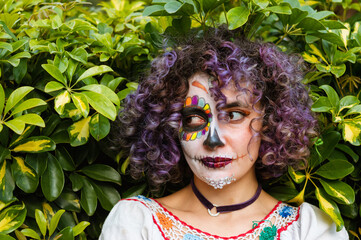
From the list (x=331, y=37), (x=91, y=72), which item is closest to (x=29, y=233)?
(x=91, y=72)

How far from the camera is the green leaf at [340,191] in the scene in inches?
58.0

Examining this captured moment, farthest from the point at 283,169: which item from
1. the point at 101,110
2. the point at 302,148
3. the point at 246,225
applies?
the point at 101,110

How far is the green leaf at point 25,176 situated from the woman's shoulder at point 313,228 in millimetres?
766

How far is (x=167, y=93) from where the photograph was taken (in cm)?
150

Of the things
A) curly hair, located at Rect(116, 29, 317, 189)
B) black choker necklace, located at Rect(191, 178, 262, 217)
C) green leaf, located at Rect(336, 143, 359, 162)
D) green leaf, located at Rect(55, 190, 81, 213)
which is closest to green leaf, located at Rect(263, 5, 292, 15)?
curly hair, located at Rect(116, 29, 317, 189)

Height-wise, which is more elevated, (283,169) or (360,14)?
(360,14)

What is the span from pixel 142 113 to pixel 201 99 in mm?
246

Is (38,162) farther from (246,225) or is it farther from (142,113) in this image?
(246,225)

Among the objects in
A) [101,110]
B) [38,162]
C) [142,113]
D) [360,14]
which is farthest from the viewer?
[360,14]

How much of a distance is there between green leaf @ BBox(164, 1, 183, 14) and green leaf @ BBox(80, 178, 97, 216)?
1.99 ft

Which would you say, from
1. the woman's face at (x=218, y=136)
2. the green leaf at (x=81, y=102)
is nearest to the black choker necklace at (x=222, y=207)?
the woman's face at (x=218, y=136)

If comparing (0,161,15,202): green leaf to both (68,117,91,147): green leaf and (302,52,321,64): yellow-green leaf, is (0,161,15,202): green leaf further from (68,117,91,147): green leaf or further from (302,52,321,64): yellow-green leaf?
(302,52,321,64): yellow-green leaf

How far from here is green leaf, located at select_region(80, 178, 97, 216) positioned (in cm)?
151

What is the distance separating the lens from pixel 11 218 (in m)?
1.40
